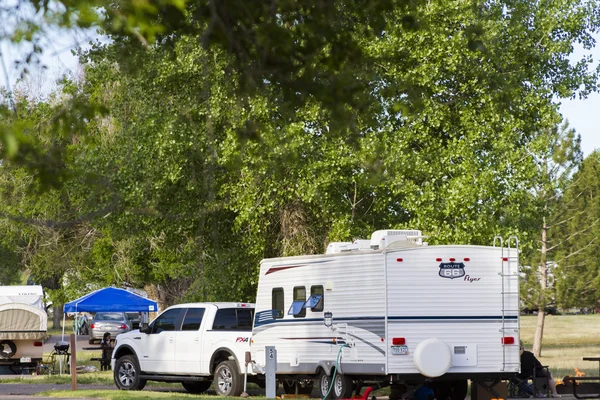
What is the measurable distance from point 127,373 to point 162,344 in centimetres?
137

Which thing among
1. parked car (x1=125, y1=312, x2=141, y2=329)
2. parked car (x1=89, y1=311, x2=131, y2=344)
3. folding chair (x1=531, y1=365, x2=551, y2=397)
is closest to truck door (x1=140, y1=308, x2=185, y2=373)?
folding chair (x1=531, y1=365, x2=551, y2=397)

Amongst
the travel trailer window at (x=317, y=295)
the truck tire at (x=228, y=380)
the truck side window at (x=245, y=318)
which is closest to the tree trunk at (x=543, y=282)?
the truck side window at (x=245, y=318)

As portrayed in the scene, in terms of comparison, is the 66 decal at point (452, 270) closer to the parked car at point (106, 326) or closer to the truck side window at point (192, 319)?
the truck side window at point (192, 319)

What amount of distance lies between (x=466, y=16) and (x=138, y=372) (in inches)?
438

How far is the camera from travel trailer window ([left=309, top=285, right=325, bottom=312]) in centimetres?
1956

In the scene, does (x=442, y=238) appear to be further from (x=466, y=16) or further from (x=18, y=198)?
(x=18, y=198)

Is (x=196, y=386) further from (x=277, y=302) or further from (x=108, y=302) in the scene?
(x=108, y=302)

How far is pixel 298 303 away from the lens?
20.2 meters

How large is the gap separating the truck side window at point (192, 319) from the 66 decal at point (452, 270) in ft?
19.7

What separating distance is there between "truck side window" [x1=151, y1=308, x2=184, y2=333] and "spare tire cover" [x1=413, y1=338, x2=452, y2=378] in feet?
21.4

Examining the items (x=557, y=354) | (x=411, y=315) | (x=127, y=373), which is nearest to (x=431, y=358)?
(x=411, y=315)

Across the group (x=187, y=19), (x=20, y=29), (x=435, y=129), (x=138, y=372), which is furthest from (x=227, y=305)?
(x=20, y=29)

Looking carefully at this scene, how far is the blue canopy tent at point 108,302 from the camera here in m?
31.9

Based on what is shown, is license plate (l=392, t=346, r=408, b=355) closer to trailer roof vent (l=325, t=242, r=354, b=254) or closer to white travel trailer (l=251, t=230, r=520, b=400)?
white travel trailer (l=251, t=230, r=520, b=400)
